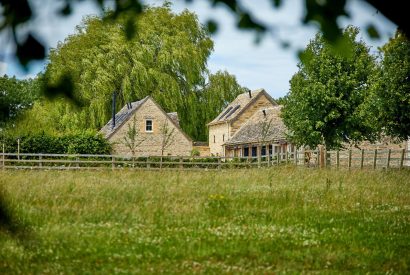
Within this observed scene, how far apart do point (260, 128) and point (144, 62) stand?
14.5 m

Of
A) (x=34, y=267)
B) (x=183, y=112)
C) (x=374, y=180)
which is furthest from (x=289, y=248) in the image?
(x=183, y=112)

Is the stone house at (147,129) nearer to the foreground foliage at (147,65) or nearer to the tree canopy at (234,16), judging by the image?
the foreground foliage at (147,65)

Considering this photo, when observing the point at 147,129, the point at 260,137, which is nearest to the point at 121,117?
the point at 147,129

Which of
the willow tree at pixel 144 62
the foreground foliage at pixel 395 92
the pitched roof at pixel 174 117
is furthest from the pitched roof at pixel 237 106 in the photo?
the foreground foliage at pixel 395 92

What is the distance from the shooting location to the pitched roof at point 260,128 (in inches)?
2746

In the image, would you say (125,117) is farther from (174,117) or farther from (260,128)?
(260,128)

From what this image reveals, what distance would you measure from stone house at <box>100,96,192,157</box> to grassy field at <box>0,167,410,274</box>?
42568 millimetres

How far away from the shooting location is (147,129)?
6875 centimetres

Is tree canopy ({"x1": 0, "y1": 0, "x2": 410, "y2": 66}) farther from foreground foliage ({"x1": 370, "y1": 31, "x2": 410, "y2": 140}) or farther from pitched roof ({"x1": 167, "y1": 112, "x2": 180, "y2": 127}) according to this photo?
pitched roof ({"x1": 167, "y1": 112, "x2": 180, "y2": 127})

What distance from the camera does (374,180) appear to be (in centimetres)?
2550

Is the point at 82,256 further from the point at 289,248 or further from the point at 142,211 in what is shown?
the point at 142,211

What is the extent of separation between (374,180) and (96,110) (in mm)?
44059

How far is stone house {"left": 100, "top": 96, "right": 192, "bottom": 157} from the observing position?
65637mm

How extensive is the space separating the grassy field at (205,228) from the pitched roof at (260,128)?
46542mm
